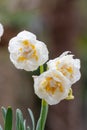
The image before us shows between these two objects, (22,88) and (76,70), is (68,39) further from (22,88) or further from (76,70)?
(76,70)

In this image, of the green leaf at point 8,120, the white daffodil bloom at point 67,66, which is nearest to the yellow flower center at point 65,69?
the white daffodil bloom at point 67,66

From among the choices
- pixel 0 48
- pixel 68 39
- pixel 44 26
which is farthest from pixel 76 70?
pixel 0 48

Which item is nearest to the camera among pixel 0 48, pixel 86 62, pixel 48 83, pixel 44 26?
pixel 48 83

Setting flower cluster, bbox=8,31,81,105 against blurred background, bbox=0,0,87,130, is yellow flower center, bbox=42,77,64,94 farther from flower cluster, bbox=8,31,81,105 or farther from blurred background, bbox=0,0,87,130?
blurred background, bbox=0,0,87,130

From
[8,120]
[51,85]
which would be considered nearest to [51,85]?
[51,85]

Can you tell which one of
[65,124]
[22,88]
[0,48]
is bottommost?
[65,124]

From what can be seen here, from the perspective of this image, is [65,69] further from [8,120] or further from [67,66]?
[8,120]

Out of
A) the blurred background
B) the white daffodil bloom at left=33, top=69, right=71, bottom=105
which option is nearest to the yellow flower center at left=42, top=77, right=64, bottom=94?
the white daffodil bloom at left=33, top=69, right=71, bottom=105
